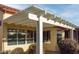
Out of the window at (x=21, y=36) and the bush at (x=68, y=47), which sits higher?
the window at (x=21, y=36)

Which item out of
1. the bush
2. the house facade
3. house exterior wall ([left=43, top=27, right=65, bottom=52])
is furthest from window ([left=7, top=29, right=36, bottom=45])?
the bush

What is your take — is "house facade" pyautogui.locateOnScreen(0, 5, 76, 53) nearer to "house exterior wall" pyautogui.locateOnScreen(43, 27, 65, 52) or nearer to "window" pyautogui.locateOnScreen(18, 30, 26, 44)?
"window" pyautogui.locateOnScreen(18, 30, 26, 44)

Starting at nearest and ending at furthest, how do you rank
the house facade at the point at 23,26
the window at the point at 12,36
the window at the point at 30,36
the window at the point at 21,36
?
the house facade at the point at 23,26
the window at the point at 12,36
the window at the point at 21,36
the window at the point at 30,36

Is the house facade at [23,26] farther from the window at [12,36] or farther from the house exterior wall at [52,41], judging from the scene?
the house exterior wall at [52,41]

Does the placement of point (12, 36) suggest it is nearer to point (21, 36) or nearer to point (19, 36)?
point (19, 36)

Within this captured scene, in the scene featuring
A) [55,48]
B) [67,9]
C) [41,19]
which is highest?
[67,9]

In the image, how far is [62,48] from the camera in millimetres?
16234

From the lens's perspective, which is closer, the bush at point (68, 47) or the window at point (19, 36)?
the window at point (19, 36)

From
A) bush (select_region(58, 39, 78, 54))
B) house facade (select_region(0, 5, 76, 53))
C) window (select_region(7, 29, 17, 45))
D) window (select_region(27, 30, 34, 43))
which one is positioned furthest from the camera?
window (select_region(27, 30, 34, 43))

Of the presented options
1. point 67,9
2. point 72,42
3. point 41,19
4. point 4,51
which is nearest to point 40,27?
point 41,19

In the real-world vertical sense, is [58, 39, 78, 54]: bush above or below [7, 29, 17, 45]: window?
below

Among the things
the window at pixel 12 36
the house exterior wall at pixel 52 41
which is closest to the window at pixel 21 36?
the window at pixel 12 36
